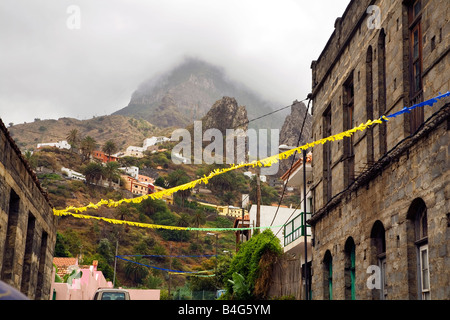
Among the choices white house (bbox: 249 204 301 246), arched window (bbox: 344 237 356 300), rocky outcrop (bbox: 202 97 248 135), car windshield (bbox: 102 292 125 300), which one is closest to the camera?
arched window (bbox: 344 237 356 300)

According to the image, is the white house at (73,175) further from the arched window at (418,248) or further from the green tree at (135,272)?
the arched window at (418,248)

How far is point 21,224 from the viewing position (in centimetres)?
1586

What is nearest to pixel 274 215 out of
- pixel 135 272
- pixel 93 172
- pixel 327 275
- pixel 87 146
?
pixel 327 275

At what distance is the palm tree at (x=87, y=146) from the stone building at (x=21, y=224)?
4078 inches

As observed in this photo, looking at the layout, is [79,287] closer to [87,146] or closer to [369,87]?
[369,87]

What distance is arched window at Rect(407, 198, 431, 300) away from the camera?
12.5 m

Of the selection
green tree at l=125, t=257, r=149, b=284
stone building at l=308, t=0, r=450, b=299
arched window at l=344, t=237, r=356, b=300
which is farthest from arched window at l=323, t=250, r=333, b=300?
green tree at l=125, t=257, r=149, b=284

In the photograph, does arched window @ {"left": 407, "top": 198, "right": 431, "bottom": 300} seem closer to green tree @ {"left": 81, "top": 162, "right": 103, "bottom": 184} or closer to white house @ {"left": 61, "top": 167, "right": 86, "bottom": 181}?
green tree @ {"left": 81, "top": 162, "right": 103, "bottom": 184}

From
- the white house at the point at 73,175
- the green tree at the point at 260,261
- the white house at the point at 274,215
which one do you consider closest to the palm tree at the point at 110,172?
the white house at the point at 73,175

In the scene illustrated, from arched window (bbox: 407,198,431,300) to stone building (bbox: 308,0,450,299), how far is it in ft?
0.07

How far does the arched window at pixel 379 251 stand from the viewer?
15.0 meters

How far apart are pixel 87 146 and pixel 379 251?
112673 millimetres
